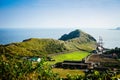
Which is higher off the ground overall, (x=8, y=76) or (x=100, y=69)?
(x=8, y=76)

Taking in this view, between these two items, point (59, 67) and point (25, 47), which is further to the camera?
point (25, 47)

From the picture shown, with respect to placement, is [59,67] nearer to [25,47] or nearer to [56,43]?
[25,47]

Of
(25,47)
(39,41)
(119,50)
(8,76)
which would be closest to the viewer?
(8,76)

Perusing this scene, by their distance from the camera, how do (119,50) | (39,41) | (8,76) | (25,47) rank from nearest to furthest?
(8,76) → (119,50) → (25,47) → (39,41)

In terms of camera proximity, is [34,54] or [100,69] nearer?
[100,69]

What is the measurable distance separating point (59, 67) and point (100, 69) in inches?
600

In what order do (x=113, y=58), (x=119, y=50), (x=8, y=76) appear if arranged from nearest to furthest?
(x=8, y=76) → (x=113, y=58) → (x=119, y=50)

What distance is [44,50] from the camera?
12450cm

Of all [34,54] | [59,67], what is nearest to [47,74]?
[59,67]

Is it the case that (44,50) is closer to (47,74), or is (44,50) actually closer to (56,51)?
(56,51)

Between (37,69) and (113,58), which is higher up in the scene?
(37,69)

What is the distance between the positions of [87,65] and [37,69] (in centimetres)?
5710

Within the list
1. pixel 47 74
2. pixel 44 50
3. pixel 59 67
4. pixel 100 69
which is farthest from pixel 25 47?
pixel 47 74

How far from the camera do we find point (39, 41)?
14050cm
